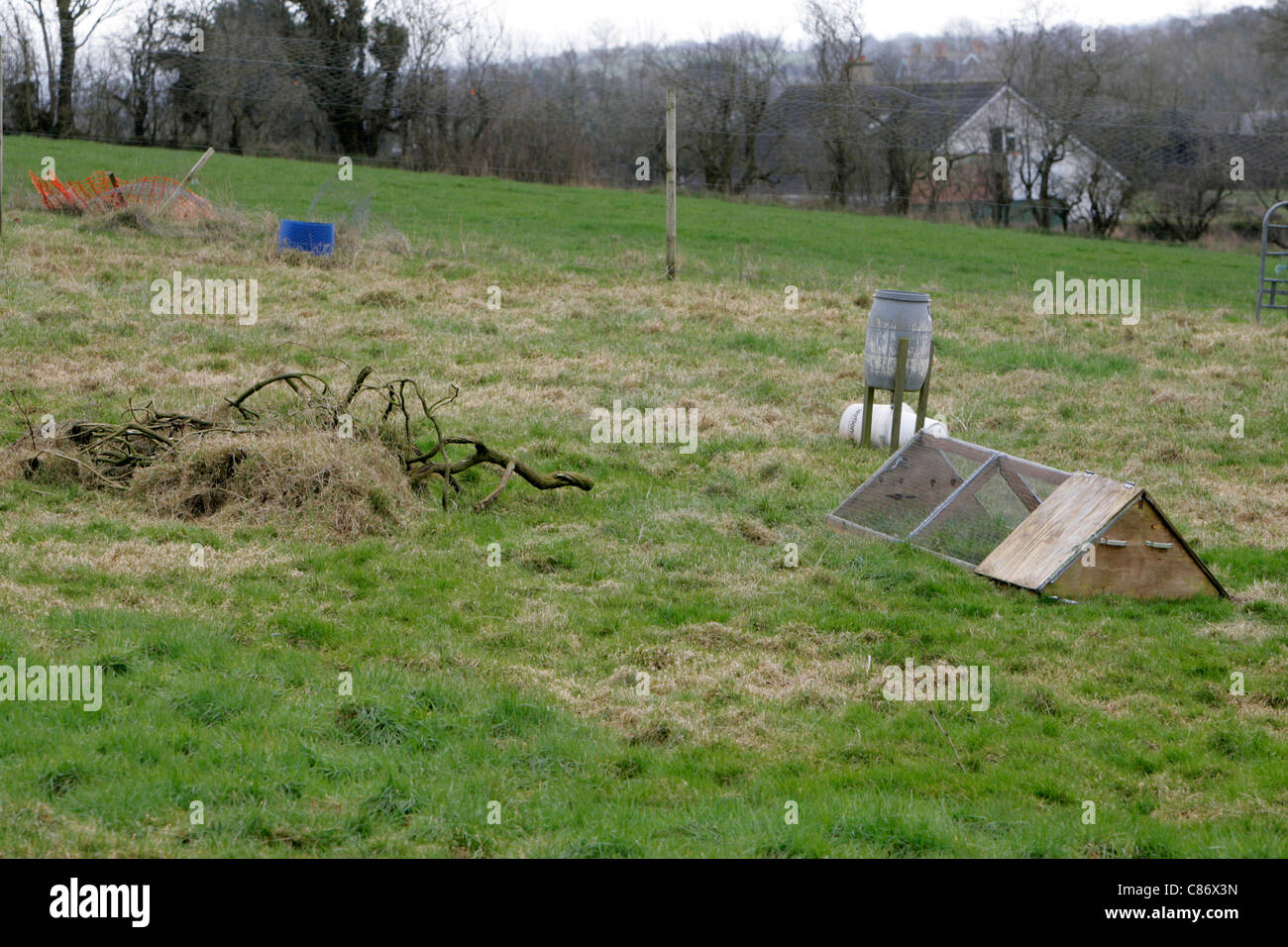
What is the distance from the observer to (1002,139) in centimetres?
4244

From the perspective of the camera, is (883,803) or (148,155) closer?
(883,803)

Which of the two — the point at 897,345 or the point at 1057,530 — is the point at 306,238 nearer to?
the point at 897,345

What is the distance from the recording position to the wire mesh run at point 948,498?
7.87 m

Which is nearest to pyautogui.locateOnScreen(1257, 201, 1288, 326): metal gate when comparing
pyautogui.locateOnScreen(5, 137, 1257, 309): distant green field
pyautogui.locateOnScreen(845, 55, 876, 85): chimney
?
pyautogui.locateOnScreen(5, 137, 1257, 309): distant green field

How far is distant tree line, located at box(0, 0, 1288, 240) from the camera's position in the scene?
A: 125ft

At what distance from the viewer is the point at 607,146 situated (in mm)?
39969

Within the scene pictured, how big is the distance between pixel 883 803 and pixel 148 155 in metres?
34.3

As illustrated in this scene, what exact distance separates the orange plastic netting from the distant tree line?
56.9 ft

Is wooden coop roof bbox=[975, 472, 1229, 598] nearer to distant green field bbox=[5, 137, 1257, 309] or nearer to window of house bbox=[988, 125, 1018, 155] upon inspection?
distant green field bbox=[5, 137, 1257, 309]

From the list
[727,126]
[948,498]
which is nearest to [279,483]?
[948,498]

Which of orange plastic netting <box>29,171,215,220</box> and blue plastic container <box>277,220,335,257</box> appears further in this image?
orange plastic netting <box>29,171,215,220</box>
